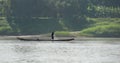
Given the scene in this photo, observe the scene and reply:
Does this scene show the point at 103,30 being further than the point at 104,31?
Yes

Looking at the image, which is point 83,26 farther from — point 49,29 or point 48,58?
point 48,58

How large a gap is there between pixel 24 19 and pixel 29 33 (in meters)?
20.0

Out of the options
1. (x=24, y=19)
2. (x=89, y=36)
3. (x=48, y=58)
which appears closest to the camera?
(x=48, y=58)

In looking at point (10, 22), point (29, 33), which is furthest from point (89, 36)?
point (10, 22)

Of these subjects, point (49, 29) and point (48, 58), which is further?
point (49, 29)

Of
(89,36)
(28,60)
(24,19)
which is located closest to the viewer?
(28,60)

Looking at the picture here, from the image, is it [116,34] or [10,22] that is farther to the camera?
[10,22]

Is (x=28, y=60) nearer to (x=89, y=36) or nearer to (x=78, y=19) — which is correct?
(x=89, y=36)

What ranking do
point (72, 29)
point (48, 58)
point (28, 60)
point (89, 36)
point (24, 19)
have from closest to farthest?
point (28, 60), point (48, 58), point (89, 36), point (72, 29), point (24, 19)

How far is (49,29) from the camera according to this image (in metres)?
182

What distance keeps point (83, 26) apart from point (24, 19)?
2596 cm

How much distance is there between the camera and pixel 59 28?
184625mm

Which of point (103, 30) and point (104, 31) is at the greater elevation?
point (103, 30)

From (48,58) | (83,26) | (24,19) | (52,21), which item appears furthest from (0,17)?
(48,58)
